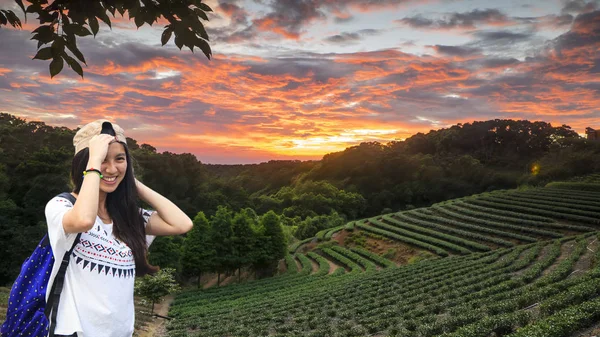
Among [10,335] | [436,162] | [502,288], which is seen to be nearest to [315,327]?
[502,288]

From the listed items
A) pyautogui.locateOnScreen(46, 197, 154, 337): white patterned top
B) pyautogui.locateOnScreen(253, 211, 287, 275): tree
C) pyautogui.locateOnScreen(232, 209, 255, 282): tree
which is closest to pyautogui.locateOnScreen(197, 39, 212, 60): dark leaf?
pyautogui.locateOnScreen(46, 197, 154, 337): white patterned top

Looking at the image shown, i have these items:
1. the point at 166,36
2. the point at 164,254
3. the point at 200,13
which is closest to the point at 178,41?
the point at 166,36

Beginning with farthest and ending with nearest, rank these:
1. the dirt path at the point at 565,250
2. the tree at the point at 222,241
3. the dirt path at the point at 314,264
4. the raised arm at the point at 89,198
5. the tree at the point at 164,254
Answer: the dirt path at the point at 314,264 → the tree at the point at 222,241 → the tree at the point at 164,254 → the dirt path at the point at 565,250 → the raised arm at the point at 89,198

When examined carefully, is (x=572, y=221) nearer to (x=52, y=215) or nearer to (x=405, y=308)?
(x=405, y=308)

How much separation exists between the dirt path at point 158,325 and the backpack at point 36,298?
64.7ft

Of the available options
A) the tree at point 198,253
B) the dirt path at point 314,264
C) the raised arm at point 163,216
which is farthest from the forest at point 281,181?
the raised arm at point 163,216

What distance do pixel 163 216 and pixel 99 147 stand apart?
24.9 inches

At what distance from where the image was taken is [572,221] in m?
39.5

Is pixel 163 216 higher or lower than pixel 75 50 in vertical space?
lower

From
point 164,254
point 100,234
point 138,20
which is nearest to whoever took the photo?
point 100,234

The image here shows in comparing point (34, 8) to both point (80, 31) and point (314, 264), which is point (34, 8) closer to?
point (80, 31)

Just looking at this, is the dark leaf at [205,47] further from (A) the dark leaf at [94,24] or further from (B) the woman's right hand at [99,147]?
(B) the woman's right hand at [99,147]

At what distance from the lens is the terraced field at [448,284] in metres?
10.8

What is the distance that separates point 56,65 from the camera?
9.77ft
